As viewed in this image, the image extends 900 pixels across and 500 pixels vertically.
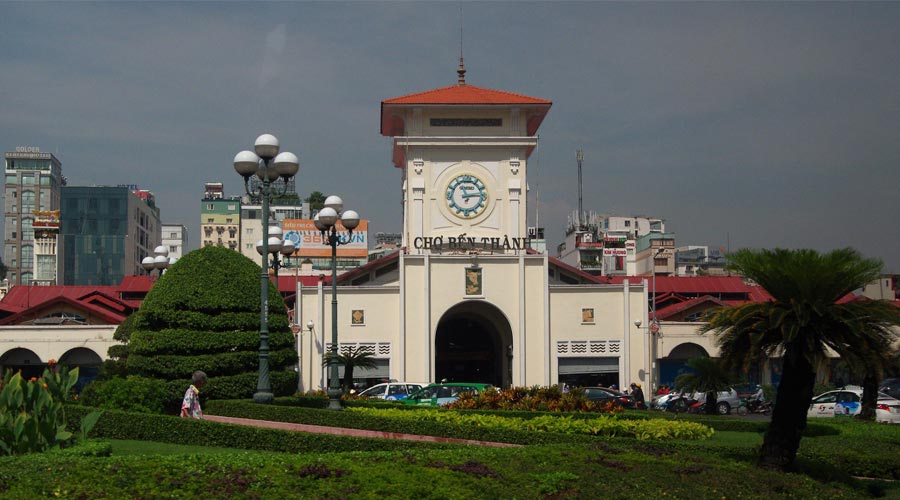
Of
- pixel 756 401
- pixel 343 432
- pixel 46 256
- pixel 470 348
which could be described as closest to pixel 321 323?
pixel 470 348

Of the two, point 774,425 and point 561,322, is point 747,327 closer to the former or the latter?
point 774,425

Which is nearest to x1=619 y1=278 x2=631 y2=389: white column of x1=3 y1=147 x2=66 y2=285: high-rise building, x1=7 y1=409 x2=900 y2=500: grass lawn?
x1=7 y1=409 x2=900 y2=500: grass lawn

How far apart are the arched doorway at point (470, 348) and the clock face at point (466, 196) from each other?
15.7ft

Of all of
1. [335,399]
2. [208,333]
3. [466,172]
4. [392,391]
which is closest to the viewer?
[208,333]

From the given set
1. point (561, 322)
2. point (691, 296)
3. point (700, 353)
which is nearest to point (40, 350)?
point (561, 322)

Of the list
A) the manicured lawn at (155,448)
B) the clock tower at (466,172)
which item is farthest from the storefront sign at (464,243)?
the manicured lawn at (155,448)

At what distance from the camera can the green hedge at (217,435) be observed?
14.9m

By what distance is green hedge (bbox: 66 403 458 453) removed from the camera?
14883 millimetres

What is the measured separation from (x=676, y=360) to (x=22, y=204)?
97.7 metres

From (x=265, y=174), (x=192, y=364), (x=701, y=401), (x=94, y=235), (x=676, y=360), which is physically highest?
(x=94, y=235)

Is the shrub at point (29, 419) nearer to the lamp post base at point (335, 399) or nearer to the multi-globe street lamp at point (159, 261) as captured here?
the lamp post base at point (335, 399)

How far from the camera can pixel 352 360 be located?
133 ft

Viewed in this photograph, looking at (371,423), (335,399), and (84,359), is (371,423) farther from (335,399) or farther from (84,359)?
(84,359)

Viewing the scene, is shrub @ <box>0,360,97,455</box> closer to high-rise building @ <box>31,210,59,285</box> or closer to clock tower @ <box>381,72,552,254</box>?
clock tower @ <box>381,72,552,254</box>
